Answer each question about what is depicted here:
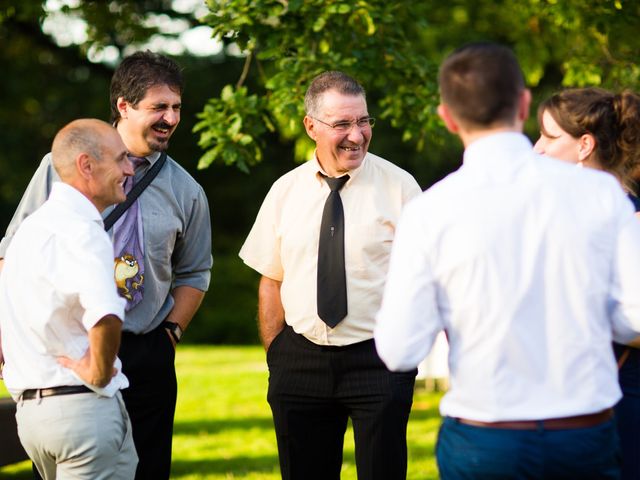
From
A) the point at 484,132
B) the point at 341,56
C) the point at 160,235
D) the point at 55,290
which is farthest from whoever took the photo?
the point at 341,56

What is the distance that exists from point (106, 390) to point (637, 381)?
1.91m

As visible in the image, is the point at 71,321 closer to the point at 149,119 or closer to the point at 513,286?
the point at 149,119

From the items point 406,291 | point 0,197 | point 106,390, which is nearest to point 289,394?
point 106,390

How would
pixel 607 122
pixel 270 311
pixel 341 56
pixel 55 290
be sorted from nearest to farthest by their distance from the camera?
Answer: pixel 55 290, pixel 607 122, pixel 270 311, pixel 341 56

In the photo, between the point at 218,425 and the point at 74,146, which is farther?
the point at 218,425

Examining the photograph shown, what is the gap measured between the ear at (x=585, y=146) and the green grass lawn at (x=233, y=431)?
14.7 ft

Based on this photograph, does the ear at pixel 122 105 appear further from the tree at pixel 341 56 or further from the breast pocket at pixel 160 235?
the tree at pixel 341 56

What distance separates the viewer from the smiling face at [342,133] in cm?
484

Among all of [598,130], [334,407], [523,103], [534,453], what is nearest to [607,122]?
[598,130]

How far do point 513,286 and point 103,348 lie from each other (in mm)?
1477

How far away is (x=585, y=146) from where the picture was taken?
4059mm

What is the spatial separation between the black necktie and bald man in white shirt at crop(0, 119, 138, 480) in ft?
4.06

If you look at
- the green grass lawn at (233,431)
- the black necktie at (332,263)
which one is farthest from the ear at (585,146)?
the green grass lawn at (233,431)

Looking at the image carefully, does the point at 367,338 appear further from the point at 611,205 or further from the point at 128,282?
the point at 611,205
